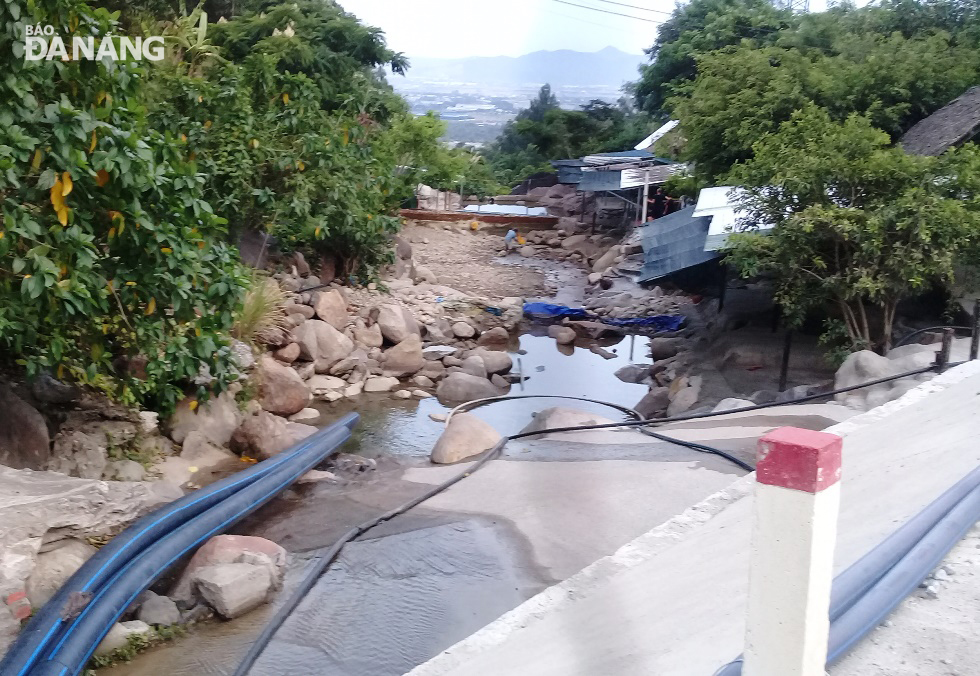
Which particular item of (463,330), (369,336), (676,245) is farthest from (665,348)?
(369,336)

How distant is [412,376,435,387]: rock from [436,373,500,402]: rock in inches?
9.4

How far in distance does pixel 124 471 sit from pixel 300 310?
5.54 metres

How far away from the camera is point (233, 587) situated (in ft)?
16.0

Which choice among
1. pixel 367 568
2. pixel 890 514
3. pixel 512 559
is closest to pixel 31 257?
pixel 367 568

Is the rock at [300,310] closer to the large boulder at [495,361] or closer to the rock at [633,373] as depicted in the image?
the large boulder at [495,361]

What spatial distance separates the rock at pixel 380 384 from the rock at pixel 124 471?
190 inches

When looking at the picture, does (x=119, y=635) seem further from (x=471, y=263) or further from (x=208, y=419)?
(x=471, y=263)

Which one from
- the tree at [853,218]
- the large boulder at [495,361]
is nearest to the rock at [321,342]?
the large boulder at [495,361]

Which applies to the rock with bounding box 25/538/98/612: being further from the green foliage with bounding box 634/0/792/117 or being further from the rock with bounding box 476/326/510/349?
the green foliage with bounding box 634/0/792/117

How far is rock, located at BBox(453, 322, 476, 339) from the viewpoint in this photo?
14.9 metres

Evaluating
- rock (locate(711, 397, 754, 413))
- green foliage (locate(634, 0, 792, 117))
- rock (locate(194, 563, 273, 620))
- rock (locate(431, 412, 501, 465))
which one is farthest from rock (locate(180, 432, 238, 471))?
green foliage (locate(634, 0, 792, 117))

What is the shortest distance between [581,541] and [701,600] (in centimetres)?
249

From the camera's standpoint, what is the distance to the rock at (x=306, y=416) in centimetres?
972

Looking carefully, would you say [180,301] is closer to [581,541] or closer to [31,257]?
[31,257]
